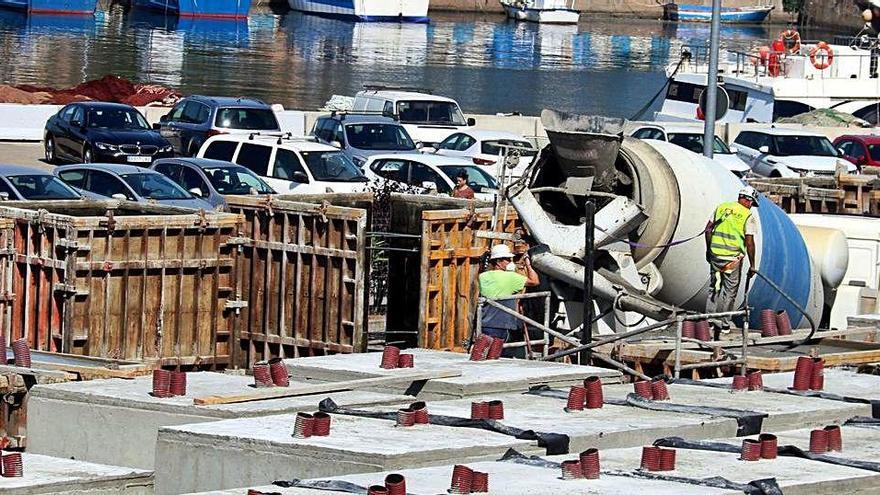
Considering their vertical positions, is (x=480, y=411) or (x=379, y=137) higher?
(x=480, y=411)

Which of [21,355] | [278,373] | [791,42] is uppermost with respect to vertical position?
[791,42]

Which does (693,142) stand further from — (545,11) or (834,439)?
(545,11)

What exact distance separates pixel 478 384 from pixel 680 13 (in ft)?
489

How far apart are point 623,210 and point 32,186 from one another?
12.1 metres

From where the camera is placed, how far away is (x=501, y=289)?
1800cm

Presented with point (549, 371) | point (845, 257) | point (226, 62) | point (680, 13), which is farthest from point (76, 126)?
point (680, 13)

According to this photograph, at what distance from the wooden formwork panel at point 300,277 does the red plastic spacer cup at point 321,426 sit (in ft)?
31.6

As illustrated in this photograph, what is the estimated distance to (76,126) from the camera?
122ft

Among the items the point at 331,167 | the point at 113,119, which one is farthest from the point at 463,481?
the point at 113,119

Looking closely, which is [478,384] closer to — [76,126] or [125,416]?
[125,416]

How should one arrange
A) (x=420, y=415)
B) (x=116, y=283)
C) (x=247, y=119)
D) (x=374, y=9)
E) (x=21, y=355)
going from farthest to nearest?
1. (x=374, y=9)
2. (x=247, y=119)
3. (x=116, y=283)
4. (x=21, y=355)
5. (x=420, y=415)

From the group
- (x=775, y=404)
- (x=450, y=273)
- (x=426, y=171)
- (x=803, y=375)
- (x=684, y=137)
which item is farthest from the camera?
(x=684, y=137)

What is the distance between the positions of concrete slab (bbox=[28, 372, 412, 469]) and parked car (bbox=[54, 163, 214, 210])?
15.9 meters

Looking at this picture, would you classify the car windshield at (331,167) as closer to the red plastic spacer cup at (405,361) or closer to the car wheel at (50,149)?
the car wheel at (50,149)
